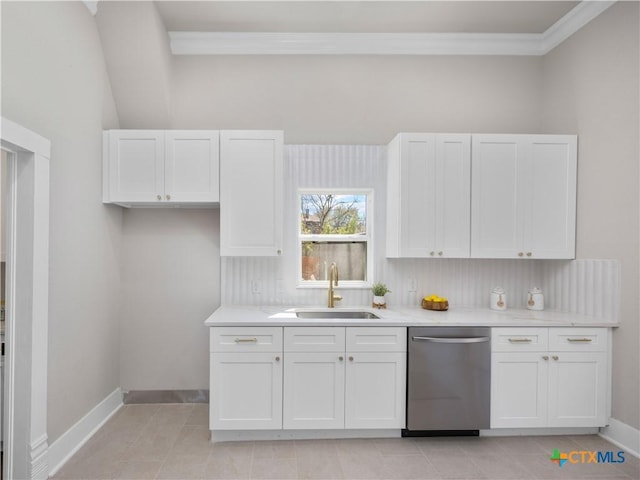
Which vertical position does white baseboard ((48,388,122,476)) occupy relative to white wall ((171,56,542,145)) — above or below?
below

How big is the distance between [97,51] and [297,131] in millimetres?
1688

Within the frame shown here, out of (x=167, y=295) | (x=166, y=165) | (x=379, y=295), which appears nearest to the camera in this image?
(x=166, y=165)

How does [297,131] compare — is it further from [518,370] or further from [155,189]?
[518,370]

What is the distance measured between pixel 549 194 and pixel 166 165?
3145mm

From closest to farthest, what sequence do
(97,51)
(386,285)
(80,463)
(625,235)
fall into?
(80,463)
(625,235)
(97,51)
(386,285)

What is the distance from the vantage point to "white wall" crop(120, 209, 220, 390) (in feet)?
11.7

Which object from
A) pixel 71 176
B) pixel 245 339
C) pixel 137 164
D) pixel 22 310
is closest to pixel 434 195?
pixel 245 339

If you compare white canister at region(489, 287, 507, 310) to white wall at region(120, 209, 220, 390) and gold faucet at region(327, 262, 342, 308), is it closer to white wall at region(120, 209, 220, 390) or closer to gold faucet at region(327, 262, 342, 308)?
gold faucet at region(327, 262, 342, 308)

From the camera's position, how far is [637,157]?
2.71m

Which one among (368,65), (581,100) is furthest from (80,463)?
(581,100)

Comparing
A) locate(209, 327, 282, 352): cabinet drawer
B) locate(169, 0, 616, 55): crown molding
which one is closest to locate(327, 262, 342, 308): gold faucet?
locate(209, 327, 282, 352): cabinet drawer

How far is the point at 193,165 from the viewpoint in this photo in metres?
3.18

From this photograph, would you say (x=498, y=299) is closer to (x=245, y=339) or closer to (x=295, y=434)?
(x=295, y=434)

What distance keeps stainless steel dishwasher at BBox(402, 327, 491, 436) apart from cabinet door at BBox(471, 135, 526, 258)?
81 centimetres
